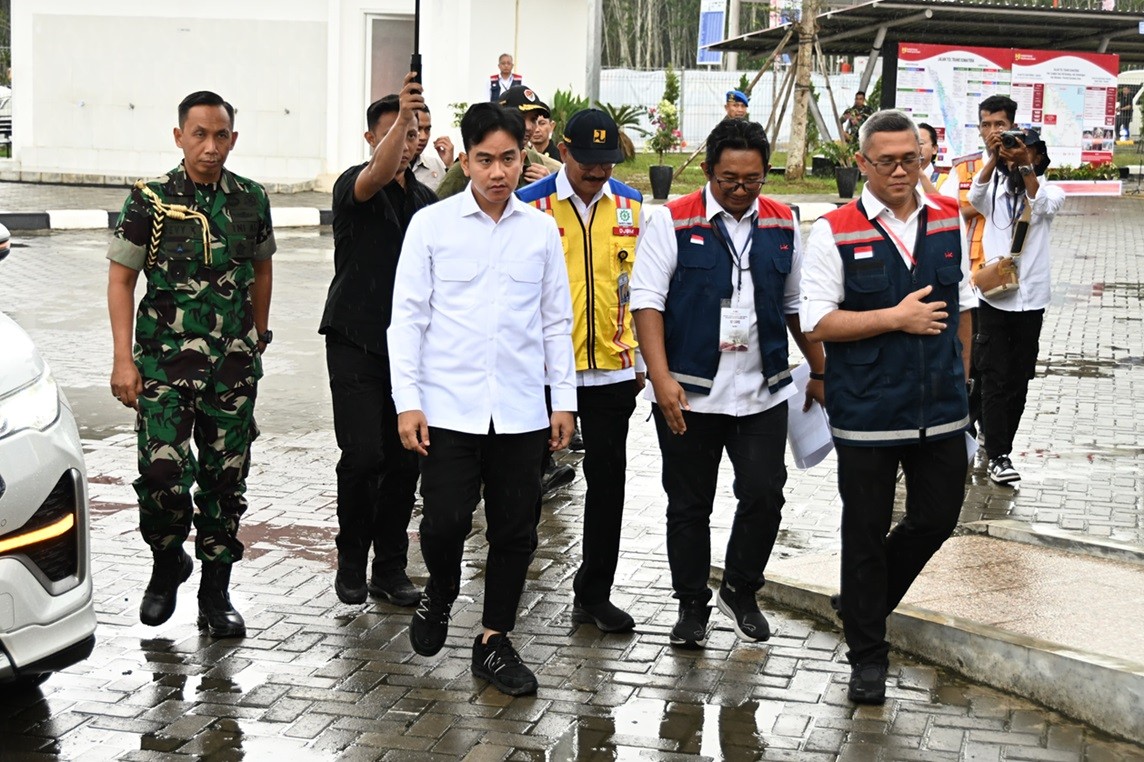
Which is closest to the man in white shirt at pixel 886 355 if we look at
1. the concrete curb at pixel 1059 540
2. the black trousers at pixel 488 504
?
the black trousers at pixel 488 504

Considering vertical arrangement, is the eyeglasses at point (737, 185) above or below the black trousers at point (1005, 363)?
above

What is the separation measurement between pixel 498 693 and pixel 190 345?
1.62 meters

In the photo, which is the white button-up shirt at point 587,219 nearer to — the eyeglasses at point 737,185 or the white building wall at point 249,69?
the eyeglasses at point 737,185

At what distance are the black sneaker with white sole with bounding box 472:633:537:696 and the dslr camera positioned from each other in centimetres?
425

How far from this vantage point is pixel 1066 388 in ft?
38.0

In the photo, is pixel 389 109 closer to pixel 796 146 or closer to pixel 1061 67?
pixel 796 146

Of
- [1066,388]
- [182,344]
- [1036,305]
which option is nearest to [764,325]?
[182,344]

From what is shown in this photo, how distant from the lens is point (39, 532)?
4.47 m

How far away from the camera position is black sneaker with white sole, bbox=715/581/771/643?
18.7 feet

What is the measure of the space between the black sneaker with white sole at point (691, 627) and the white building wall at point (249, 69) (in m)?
20.3

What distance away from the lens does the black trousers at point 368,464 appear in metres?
5.96

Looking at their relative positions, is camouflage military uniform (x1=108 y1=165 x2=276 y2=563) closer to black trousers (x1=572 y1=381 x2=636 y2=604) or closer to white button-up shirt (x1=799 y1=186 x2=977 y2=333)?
black trousers (x1=572 y1=381 x2=636 y2=604)

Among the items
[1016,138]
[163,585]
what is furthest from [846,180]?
[163,585]

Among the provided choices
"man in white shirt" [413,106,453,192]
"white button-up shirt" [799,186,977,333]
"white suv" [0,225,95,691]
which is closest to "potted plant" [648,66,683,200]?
"man in white shirt" [413,106,453,192]
